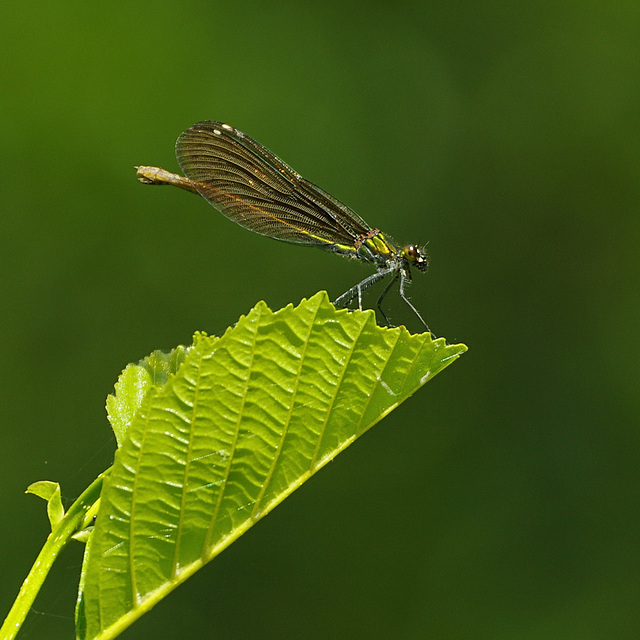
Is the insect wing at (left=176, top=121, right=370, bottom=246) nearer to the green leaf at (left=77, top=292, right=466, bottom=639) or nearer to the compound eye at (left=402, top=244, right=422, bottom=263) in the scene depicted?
the compound eye at (left=402, top=244, right=422, bottom=263)

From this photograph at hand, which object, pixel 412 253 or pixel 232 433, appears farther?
pixel 412 253

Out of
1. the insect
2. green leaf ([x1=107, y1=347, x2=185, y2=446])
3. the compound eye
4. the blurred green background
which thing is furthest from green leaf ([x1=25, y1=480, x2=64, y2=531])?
the blurred green background

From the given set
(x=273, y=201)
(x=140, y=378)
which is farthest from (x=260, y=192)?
(x=140, y=378)

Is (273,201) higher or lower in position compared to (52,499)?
higher

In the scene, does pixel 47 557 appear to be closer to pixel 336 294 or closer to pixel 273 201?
pixel 273 201

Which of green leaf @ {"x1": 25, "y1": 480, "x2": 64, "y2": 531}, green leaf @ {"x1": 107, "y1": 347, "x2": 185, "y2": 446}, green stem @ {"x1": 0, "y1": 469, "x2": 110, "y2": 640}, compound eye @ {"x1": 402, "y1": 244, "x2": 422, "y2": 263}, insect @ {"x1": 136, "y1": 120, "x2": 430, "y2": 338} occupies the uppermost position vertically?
insect @ {"x1": 136, "y1": 120, "x2": 430, "y2": 338}

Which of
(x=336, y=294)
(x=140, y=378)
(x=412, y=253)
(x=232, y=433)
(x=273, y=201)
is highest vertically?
(x=336, y=294)

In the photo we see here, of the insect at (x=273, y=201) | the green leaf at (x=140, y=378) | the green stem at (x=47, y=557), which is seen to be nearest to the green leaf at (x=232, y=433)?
the green stem at (x=47, y=557)
